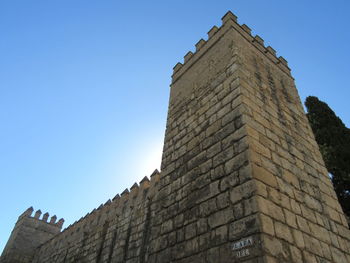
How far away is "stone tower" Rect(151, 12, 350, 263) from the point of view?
8.98 feet

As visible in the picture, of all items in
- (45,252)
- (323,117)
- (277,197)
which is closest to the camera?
(277,197)

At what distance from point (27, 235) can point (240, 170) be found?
1835 cm

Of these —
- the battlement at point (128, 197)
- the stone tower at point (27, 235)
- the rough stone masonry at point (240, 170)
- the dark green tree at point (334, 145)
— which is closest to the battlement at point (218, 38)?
the rough stone masonry at point (240, 170)

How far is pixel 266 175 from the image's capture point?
307 cm

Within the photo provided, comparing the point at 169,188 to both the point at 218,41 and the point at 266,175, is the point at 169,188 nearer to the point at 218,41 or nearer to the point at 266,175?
the point at 266,175

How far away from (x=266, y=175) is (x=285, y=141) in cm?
119

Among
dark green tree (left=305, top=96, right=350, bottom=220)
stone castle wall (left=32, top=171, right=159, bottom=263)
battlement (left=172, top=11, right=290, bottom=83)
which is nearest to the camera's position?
battlement (left=172, top=11, right=290, bottom=83)

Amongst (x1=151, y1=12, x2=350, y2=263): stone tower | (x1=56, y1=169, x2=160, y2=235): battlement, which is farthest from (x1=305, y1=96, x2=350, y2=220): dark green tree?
(x1=56, y1=169, x2=160, y2=235): battlement

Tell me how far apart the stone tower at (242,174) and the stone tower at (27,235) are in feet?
52.2

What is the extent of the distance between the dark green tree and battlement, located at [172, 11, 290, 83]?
5.32 m

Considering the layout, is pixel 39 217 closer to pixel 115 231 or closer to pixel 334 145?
pixel 115 231

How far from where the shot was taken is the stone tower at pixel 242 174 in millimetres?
2736

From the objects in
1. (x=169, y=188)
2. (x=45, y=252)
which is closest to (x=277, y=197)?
(x=169, y=188)

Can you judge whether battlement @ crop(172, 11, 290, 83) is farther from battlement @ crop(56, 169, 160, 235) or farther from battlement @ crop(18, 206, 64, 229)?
battlement @ crop(18, 206, 64, 229)
